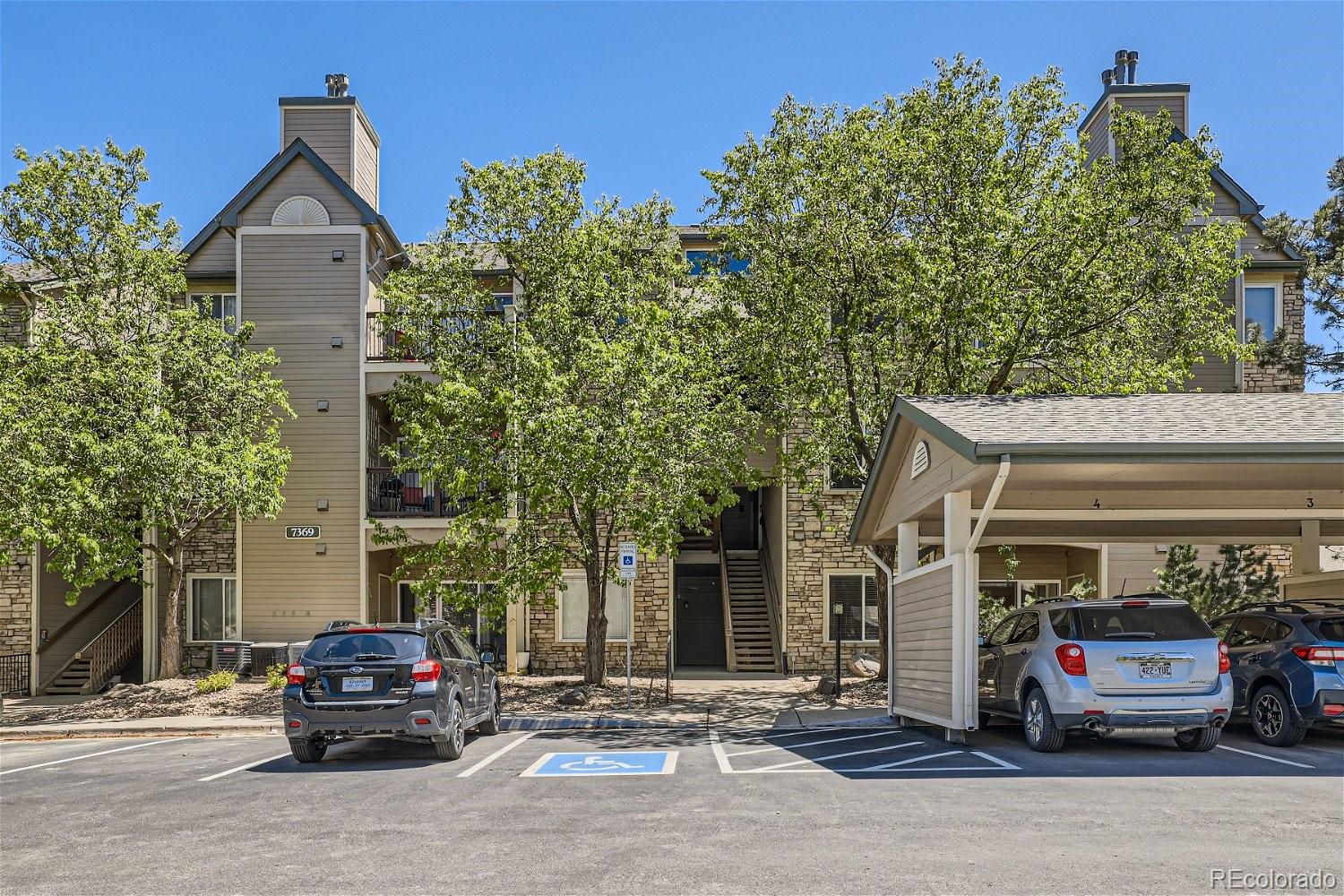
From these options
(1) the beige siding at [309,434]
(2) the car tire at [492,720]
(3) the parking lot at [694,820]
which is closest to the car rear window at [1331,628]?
(3) the parking lot at [694,820]

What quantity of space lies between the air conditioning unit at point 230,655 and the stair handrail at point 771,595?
10.5 meters

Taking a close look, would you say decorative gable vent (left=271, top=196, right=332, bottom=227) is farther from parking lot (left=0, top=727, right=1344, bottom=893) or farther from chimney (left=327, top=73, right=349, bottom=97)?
parking lot (left=0, top=727, right=1344, bottom=893)

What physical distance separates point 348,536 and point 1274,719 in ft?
57.7

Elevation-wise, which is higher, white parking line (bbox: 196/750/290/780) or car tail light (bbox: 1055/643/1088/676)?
car tail light (bbox: 1055/643/1088/676)

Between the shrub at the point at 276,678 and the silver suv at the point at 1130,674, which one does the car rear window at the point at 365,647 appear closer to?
the silver suv at the point at 1130,674

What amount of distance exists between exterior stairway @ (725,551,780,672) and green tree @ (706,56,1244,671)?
6.91 meters

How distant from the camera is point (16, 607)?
25.7 meters

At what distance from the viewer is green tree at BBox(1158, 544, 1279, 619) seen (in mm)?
20781

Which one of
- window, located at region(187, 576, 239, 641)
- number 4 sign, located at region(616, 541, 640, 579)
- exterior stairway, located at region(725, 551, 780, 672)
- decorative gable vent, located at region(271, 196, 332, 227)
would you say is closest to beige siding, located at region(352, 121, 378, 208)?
decorative gable vent, located at region(271, 196, 332, 227)

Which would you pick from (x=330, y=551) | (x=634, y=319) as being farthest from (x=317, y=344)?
(x=634, y=319)

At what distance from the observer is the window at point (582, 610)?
25.5 m

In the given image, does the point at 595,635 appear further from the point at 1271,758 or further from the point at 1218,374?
the point at 1218,374

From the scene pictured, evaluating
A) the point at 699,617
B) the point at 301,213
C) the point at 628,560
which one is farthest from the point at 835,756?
the point at 301,213
